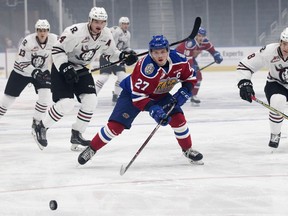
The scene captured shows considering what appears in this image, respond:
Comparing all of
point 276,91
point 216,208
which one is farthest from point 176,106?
point 216,208

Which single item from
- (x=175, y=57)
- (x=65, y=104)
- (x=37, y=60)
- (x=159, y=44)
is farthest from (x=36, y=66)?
(x=159, y=44)

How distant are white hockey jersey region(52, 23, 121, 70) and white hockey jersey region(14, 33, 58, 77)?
816 mm

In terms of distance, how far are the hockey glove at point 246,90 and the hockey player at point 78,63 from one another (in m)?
0.82

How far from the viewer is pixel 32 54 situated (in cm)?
589

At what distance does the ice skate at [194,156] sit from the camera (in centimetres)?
437

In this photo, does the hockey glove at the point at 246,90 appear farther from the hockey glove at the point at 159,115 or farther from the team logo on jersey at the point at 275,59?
the hockey glove at the point at 159,115

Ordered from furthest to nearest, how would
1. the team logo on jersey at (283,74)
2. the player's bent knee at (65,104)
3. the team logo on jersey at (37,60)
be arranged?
the team logo on jersey at (37,60) → the player's bent knee at (65,104) → the team logo on jersey at (283,74)

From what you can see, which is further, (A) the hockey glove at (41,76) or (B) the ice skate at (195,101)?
(B) the ice skate at (195,101)

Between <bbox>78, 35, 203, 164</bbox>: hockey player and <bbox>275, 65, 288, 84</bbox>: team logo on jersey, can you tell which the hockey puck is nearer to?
<bbox>78, 35, 203, 164</bbox>: hockey player

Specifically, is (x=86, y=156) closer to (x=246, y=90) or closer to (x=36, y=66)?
(x=246, y=90)

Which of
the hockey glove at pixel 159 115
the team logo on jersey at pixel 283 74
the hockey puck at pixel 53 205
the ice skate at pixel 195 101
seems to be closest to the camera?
the hockey puck at pixel 53 205

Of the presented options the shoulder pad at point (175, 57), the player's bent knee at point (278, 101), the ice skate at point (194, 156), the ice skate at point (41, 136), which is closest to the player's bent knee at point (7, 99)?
the ice skate at point (41, 136)

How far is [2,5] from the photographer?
16.9 m

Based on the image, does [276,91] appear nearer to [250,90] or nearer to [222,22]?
[250,90]
